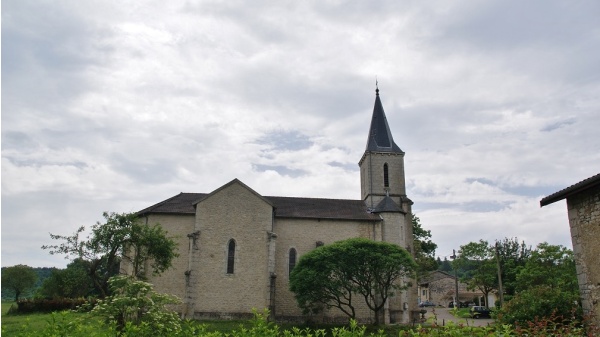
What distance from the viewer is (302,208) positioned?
3472cm

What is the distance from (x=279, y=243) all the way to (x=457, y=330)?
2700 centimetres

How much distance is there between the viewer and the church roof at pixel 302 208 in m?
32.6

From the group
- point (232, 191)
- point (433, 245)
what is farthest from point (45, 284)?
Answer: point (433, 245)

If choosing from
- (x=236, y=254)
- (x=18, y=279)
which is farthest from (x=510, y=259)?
(x=18, y=279)

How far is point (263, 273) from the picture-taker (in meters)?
30.2

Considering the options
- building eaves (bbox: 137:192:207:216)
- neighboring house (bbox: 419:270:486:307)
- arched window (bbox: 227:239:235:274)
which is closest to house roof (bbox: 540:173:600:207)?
arched window (bbox: 227:239:235:274)

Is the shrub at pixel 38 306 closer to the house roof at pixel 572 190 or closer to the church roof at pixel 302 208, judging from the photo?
the church roof at pixel 302 208

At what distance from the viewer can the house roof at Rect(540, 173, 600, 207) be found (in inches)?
487

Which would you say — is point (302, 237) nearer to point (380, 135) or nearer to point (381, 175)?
point (381, 175)

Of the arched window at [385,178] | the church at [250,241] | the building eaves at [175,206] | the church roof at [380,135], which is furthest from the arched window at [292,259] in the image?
the church roof at [380,135]

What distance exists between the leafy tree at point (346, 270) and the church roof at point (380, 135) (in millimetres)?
13566

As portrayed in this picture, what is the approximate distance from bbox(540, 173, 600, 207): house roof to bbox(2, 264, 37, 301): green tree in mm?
70054

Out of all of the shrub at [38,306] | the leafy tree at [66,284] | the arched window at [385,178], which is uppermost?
the arched window at [385,178]

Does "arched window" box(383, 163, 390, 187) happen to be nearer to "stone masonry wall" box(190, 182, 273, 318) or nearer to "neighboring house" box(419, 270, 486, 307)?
"stone masonry wall" box(190, 182, 273, 318)
